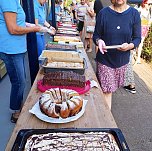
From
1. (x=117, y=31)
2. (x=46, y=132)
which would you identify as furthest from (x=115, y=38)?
(x=46, y=132)

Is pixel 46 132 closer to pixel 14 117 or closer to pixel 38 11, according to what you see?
pixel 14 117

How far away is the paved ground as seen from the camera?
2.57 m

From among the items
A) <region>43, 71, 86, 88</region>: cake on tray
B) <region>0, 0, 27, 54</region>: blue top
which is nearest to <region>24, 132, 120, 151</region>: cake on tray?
<region>43, 71, 86, 88</region>: cake on tray

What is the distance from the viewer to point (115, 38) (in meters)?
2.06

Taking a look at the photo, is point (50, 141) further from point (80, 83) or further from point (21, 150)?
point (80, 83)

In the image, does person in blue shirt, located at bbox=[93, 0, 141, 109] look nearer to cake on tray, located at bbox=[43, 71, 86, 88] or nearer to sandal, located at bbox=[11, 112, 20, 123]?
cake on tray, located at bbox=[43, 71, 86, 88]

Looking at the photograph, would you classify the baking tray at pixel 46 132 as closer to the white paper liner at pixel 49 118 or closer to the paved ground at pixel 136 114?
the white paper liner at pixel 49 118

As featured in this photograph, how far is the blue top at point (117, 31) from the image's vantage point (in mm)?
2014

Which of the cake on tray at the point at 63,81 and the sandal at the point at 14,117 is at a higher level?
the cake on tray at the point at 63,81

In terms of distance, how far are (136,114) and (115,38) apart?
59.0 inches

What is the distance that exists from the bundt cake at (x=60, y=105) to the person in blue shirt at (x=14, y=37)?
33.3 inches

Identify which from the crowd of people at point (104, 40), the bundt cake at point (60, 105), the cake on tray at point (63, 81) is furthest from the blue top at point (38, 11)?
the bundt cake at point (60, 105)

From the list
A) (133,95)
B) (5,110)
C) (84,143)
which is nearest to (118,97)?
(133,95)

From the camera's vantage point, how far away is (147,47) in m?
5.81
